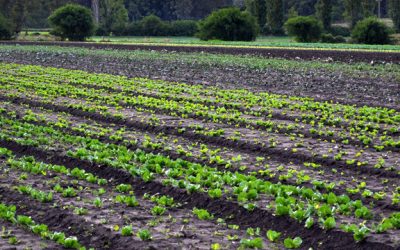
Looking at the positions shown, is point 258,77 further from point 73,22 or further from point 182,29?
point 182,29

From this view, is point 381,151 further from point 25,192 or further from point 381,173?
point 25,192

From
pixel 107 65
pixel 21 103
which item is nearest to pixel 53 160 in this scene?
pixel 21 103

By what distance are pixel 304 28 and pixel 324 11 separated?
332 inches

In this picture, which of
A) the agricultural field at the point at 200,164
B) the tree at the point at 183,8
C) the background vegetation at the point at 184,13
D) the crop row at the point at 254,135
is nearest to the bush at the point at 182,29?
the background vegetation at the point at 184,13

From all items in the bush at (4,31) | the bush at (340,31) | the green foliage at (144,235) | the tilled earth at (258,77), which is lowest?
the bush at (340,31)

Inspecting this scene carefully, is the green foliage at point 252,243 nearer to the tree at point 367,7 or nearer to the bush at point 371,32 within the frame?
the bush at point 371,32

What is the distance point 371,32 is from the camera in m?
45.0

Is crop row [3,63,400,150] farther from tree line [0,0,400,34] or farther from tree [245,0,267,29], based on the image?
tree [245,0,267,29]

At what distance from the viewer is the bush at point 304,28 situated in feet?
158

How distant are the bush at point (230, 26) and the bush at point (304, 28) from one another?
2.82 m

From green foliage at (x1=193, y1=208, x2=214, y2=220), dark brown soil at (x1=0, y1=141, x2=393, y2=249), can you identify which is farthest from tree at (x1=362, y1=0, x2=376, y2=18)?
green foliage at (x1=193, y1=208, x2=214, y2=220)

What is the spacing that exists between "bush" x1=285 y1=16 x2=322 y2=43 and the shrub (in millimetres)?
19716

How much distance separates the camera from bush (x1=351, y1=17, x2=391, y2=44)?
44.4 m

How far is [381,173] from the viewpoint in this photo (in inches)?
426
